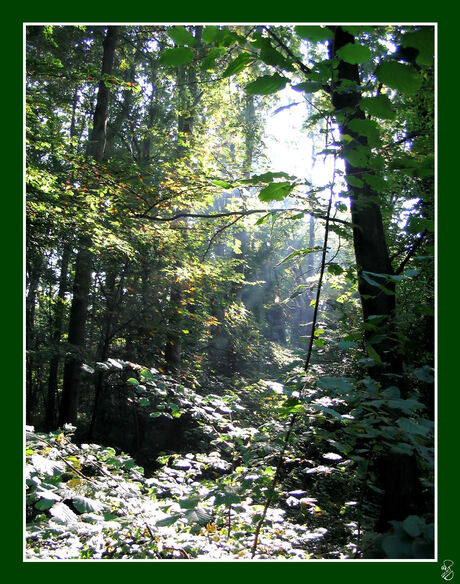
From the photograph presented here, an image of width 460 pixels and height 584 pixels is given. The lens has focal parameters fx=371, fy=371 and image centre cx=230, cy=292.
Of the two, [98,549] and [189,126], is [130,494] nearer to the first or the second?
[98,549]

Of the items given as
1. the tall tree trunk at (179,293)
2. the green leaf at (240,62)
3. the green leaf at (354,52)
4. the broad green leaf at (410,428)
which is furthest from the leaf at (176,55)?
the tall tree trunk at (179,293)

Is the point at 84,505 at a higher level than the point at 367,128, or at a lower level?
lower

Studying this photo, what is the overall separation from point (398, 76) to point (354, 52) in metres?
0.15

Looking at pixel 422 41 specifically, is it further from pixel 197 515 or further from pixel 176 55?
pixel 197 515

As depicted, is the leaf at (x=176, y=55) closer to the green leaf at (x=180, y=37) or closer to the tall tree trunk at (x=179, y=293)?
the green leaf at (x=180, y=37)

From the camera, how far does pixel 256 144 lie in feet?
29.9

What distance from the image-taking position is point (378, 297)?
1.89 m

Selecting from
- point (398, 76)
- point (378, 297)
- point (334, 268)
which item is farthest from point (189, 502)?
point (398, 76)

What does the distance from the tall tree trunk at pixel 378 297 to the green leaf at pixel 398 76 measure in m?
0.16

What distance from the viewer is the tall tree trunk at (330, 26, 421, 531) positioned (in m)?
1.54

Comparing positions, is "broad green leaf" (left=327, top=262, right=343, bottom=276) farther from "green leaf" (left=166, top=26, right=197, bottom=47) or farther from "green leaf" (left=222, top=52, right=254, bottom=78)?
"green leaf" (left=166, top=26, right=197, bottom=47)

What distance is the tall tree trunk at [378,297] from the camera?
1.54 m
